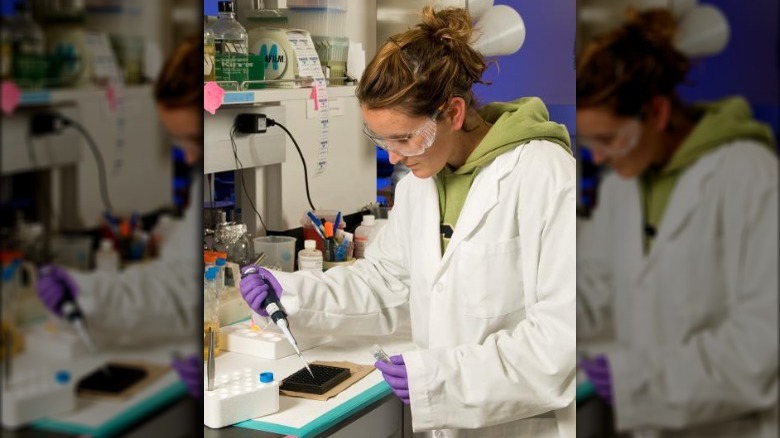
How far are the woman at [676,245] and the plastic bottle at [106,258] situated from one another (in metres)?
0.29

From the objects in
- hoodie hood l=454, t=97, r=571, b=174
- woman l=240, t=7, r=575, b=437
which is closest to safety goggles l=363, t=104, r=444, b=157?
woman l=240, t=7, r=575, b=437

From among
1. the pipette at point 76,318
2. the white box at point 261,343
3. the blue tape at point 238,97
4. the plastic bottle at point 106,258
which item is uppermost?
the blue tape at point 238,97

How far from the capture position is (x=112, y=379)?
1.62 feet

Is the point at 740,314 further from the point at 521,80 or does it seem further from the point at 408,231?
the point at 521,80

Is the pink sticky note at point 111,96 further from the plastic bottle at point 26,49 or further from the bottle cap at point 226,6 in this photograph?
the bottle cap at point 226,6

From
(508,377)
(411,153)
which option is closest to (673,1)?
(508,377)

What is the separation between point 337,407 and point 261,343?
0.46 metres

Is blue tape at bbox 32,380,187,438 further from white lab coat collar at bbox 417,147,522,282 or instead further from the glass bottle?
the glass bottle

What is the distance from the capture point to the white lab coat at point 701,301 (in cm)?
38

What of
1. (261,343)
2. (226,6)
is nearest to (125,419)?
(261,343)

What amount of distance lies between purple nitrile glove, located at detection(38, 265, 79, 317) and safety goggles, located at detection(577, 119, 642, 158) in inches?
12.4

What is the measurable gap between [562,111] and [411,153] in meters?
1.78

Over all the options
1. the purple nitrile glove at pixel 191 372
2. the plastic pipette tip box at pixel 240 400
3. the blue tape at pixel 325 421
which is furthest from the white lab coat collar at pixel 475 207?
the purple nitrile glove at pixel 191 372

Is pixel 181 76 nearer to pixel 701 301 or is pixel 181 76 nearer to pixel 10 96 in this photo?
A: pixel 10 96
